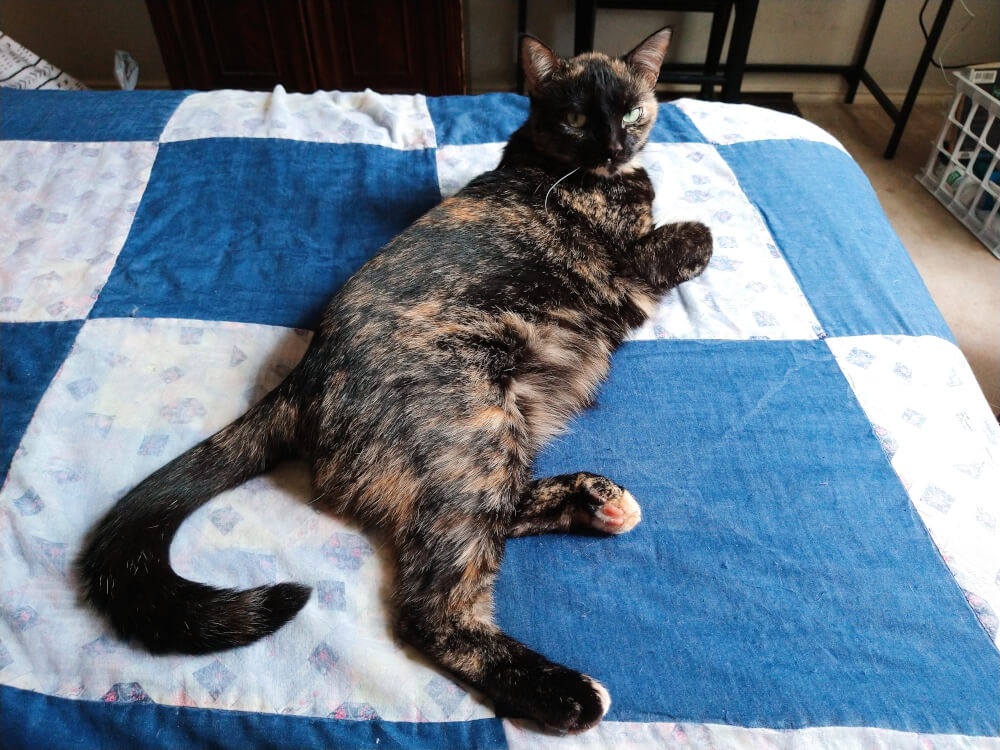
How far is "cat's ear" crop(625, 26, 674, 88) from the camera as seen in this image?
4.64ft

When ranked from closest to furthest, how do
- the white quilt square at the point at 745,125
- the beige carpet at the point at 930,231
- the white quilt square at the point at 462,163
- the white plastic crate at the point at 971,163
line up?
the white quilt square at the point at 462,163 → the white quilt square at the point at 745,125 → the beige carpet at the point at 930,231 → the white plastic crate at the point at 971,163

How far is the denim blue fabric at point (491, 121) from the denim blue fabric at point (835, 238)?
14 cm

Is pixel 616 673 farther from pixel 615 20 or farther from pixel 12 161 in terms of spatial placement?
pixel 615 20

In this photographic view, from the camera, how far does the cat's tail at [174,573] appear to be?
2.79 feet

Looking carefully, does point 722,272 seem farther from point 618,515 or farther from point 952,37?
point 952,37

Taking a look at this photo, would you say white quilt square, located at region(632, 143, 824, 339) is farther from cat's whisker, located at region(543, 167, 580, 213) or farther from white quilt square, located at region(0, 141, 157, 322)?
white quilt square, located at region(0, 141, 157, 322)

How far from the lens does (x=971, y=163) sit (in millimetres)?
2439

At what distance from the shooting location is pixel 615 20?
3.12 metres

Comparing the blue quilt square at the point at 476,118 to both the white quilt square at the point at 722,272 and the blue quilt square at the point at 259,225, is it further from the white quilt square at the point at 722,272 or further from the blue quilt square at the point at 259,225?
the white quilt square at the point at 722,272

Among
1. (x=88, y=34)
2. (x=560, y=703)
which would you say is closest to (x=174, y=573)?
(x=560, y=703)

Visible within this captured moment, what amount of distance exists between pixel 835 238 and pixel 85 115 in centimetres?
178

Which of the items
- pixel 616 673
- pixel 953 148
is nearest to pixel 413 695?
pixel 616 673

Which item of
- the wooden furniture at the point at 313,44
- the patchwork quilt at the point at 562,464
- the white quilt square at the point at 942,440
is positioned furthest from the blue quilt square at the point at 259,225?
Answer: the wooden furniture at the point at 313,44

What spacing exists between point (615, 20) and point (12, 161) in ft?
8.15
